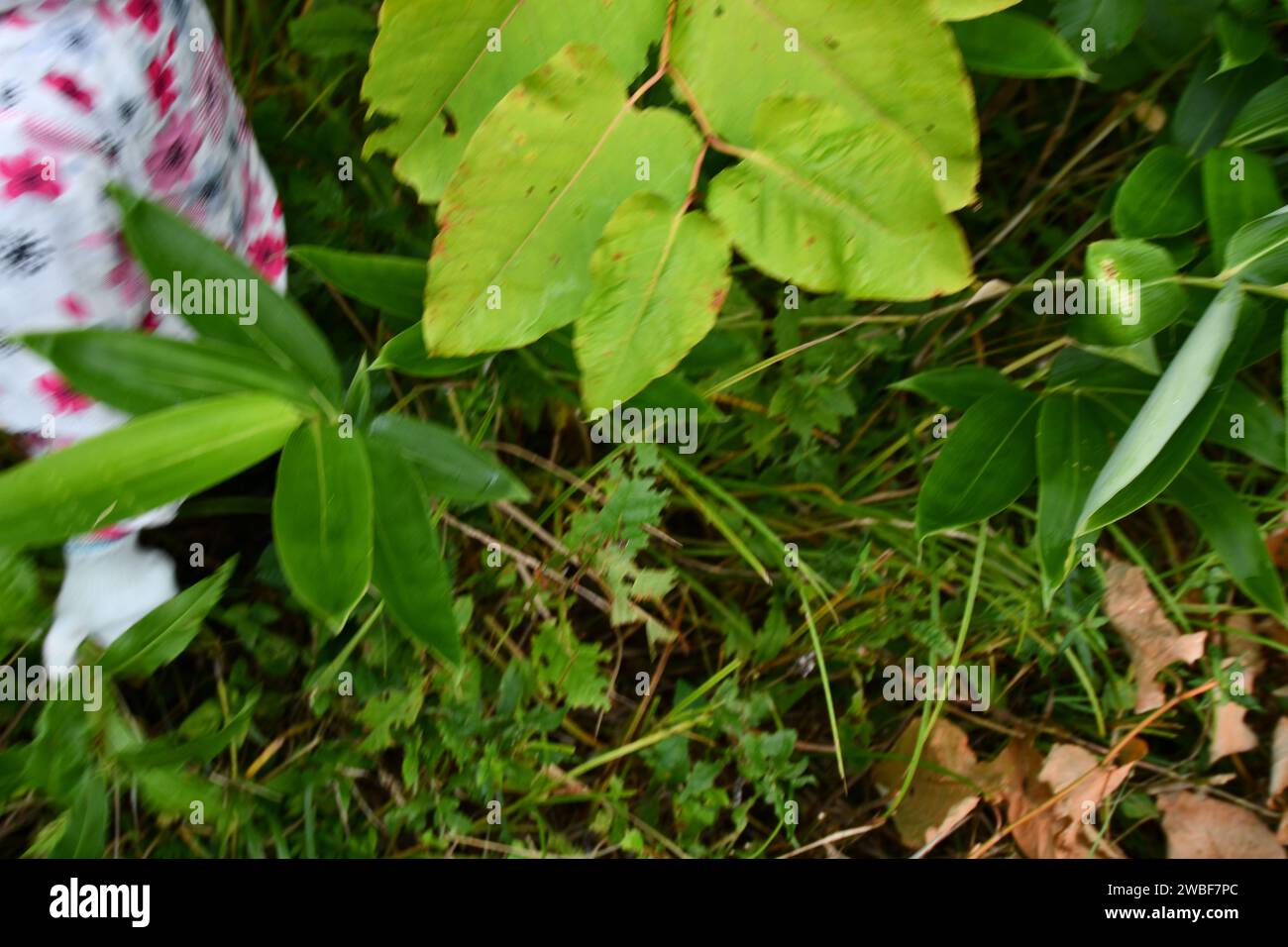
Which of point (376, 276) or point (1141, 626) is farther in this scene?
point (1141, 626)

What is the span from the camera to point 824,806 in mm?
1042

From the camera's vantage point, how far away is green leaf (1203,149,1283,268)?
81 cm

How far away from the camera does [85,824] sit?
2.60 ft

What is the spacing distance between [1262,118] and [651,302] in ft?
2.00

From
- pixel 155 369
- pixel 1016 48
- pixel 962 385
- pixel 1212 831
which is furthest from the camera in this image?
pixel 1212 831

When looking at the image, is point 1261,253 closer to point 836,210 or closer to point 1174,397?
point 1174,397

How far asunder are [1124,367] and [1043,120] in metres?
0.44

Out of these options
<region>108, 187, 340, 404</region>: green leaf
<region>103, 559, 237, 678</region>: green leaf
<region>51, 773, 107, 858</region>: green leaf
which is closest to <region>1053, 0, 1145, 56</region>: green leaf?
<region>108, 187, 340, 404</region>: green leaf

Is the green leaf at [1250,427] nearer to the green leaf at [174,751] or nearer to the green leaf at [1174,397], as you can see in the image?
the green leaf at [1174,397]

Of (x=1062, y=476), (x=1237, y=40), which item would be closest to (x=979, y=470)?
(x=1062, y=476)

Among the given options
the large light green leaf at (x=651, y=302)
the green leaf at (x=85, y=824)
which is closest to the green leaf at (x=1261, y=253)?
the large light green leaf at (x=651, y=302)

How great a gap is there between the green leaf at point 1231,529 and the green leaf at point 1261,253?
198mm
